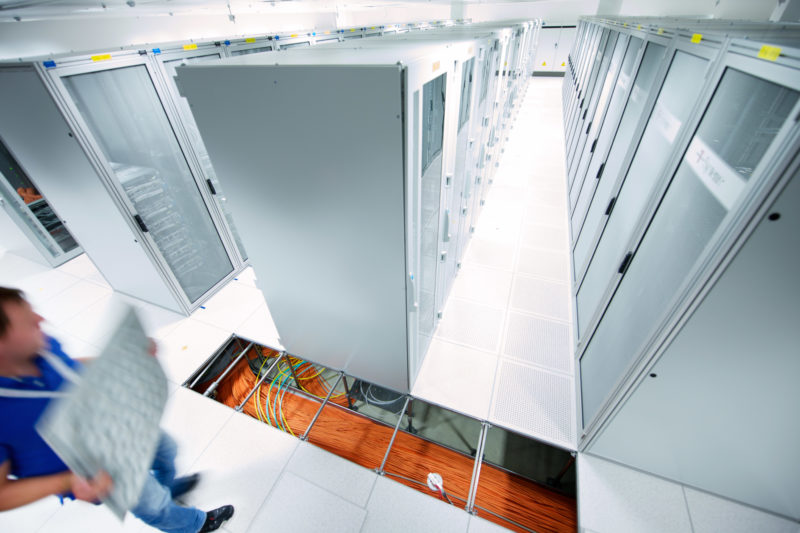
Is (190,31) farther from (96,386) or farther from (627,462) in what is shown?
(627,462)

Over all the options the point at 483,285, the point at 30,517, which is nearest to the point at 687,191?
the point at 483,285

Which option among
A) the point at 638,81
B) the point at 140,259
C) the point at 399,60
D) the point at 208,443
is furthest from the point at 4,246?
the point at 638,81

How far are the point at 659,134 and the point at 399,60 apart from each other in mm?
1629

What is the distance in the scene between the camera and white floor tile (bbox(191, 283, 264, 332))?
3.05 m

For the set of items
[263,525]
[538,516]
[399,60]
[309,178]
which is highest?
[399,60]

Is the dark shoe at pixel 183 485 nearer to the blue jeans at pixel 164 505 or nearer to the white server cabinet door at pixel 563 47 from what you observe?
the blue jeans at pixel 164 505

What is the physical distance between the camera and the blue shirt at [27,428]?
1.08 meters

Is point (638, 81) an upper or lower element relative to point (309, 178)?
upper

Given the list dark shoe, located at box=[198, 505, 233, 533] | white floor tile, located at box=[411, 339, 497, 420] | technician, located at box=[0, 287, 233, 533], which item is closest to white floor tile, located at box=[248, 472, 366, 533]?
dark shoe, located at box=[198, 505, 233, 533]

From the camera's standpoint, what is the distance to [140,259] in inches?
109

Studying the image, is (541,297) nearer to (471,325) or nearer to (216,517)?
(471,325)

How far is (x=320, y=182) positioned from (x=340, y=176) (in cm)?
11

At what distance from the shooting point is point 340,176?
138 centimetres

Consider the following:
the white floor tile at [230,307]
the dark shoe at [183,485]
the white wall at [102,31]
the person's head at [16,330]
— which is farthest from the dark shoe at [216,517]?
the white wall at [102,31]
